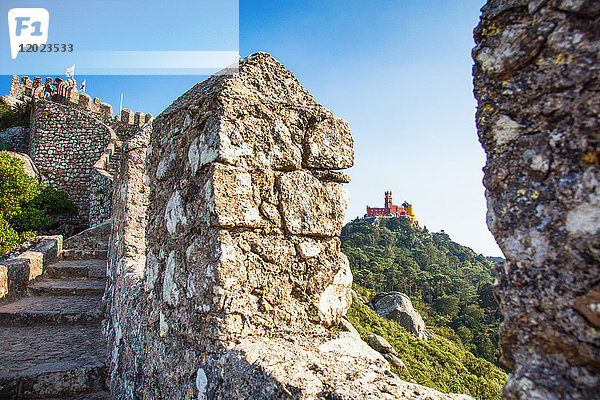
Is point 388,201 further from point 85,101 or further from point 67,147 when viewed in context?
point 67,147

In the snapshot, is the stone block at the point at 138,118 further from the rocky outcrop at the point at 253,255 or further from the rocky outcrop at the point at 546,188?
the rocky outcrop at the point at 546,188

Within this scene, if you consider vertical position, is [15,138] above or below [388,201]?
below

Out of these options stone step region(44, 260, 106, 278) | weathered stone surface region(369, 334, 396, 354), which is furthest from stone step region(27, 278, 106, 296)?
weathered stone surface region(369, 334, 396, 354)

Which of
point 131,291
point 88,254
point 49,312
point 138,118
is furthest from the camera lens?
point 138,118

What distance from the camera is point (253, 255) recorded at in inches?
58.9

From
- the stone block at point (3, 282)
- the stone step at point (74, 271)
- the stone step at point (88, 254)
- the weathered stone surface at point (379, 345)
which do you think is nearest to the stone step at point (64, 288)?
the stone step at point (74, 271)

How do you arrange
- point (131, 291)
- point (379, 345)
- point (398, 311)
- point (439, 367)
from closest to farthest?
point (131, 291), point (379, 345), point (439, 367), point (398, 311)

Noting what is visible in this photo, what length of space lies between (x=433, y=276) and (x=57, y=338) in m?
42.8

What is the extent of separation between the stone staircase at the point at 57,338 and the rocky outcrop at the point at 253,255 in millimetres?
1217

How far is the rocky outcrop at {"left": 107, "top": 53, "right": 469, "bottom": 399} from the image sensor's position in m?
1.28

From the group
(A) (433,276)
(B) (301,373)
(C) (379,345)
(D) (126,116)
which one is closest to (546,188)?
(B) (301,373)

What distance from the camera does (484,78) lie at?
0.90 meters

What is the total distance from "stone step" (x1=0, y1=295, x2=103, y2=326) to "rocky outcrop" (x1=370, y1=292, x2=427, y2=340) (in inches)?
777

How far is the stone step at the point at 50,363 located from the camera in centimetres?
263
